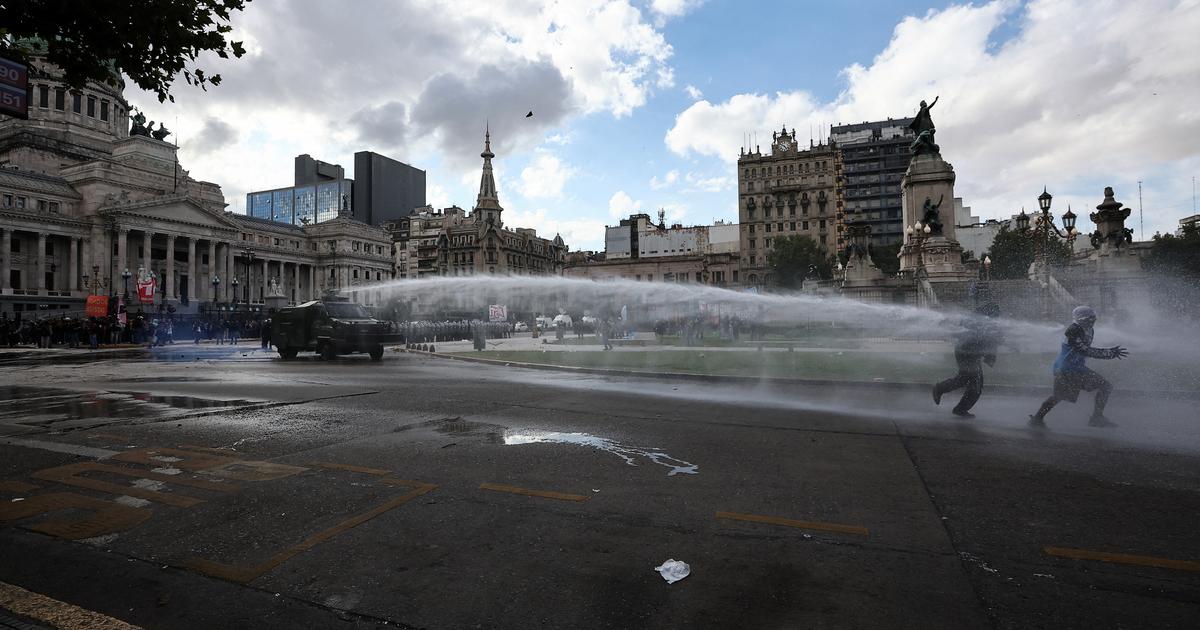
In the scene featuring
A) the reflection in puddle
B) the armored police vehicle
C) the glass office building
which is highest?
the glass office building

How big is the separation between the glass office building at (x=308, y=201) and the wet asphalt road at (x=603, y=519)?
182164 millimetres

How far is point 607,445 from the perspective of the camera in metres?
7.08

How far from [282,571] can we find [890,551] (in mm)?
3894

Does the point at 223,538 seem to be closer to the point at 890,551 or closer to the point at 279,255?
the point at 890,551

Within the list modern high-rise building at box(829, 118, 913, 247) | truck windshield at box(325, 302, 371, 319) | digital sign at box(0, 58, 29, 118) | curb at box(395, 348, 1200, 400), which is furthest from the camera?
modern high-rise building at box(829, 118, 913, 247)

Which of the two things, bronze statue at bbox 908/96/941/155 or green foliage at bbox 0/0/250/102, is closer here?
green foliage at bbox 0/0/250/102

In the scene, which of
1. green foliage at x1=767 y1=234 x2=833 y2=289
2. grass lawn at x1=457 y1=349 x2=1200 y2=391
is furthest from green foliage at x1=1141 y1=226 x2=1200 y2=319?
green foliage at x1=767 y1=234 x2=833 y2=289

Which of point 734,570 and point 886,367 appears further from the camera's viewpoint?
point 886,367

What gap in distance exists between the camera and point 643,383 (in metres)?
14.1

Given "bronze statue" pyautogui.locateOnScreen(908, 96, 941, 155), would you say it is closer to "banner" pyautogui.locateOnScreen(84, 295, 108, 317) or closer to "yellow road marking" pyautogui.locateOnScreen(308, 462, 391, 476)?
"yellow road marking" pyautogui.locateOnScreen(308, 462, 391, 476)

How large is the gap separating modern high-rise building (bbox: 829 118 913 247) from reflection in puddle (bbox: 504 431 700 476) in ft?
383

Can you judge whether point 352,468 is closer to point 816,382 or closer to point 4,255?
point 816,382

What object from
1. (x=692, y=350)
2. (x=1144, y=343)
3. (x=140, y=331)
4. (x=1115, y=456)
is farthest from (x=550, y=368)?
(x=140, y=331)

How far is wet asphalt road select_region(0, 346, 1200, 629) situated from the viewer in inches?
123
